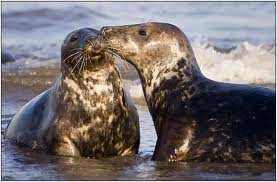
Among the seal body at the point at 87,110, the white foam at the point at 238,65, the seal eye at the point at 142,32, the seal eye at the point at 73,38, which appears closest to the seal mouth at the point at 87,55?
the seal body at the point at 87,110

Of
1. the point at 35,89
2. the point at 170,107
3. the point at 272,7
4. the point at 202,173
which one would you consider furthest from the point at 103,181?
the point at 272,7

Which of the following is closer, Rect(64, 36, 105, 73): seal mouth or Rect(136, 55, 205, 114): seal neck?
Rect(64, 36, 105, 73): seal mouth

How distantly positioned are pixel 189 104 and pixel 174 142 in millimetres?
422

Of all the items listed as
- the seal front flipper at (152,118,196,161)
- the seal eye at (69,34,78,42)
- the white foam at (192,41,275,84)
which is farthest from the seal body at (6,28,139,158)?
the white foam at (192,41,275,84)

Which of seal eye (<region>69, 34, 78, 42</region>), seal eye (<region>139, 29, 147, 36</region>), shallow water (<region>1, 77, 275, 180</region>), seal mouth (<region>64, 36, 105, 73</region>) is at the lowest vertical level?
shallow water (<region>1, 77, 275, 180</region>)

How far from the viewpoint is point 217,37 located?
17297mm

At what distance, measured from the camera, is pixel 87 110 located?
809 cm

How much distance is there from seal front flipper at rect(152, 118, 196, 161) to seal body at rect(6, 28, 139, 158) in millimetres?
608

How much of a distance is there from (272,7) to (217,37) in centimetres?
397

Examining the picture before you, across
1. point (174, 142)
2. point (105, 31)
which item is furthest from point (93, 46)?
point (174, 142)

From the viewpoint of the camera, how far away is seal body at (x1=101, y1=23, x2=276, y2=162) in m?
7.26

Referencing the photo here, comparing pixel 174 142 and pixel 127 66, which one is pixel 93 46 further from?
pixel 127 66

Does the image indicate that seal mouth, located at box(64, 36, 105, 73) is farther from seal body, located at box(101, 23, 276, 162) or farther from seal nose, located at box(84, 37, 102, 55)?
seal body, located at box(101, 23, 276, 162)

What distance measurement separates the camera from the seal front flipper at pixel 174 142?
24.2 feet
